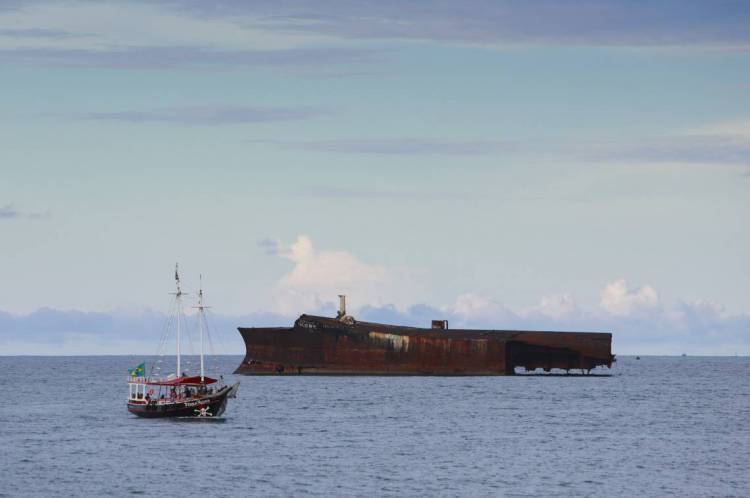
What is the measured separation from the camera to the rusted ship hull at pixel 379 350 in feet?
465

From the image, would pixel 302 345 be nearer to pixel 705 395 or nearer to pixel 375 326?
pixel 375 326

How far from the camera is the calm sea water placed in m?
60.2

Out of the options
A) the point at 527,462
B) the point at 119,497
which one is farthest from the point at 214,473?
the point at 527,462

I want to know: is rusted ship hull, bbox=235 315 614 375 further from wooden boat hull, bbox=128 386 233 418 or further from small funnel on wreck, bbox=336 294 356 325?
wooden boat hull, bbox=128 386 233 418

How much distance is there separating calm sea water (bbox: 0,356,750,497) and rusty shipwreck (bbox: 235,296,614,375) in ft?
51.3

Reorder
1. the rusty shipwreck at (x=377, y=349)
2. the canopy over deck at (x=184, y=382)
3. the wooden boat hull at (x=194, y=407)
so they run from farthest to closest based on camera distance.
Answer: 1. the rusty shipwreck at (x=377, y=349)
2. the wooden boat hull at (x=194, y=407)
3. the canopy over deck at (x=184, y=382)

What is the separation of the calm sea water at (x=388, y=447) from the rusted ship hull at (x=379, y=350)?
1560 centimetres

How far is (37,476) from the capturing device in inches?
2504

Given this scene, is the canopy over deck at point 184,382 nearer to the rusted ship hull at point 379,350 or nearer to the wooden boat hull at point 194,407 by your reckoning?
the wooden boat hull at point 194,407

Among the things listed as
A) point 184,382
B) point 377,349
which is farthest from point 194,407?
point 377,349

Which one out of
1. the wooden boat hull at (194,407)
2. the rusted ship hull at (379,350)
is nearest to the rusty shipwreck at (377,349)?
the rusted ship hull at (379,350)

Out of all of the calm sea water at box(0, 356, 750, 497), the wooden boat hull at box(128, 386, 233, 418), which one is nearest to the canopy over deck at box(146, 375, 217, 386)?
the wooden boat hull at box(128, 386, 233, 418)

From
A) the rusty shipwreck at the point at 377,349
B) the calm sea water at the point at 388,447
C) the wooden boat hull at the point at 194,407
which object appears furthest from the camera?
the rusty shipwreck at the point at 377,349

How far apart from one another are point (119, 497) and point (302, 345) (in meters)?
87.1
